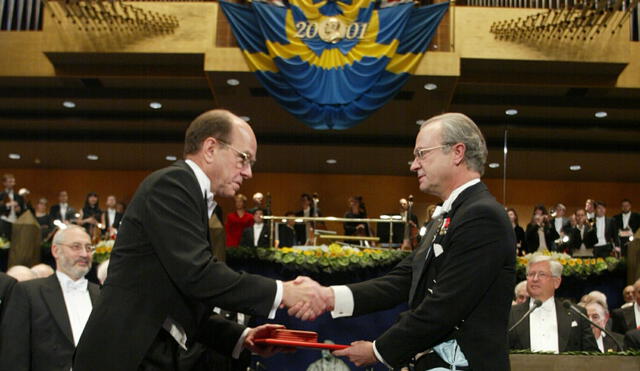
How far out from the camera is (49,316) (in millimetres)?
5367

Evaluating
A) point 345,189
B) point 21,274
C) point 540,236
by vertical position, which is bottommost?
point 21,274

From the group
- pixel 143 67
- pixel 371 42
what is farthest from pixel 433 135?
pixel 143 67

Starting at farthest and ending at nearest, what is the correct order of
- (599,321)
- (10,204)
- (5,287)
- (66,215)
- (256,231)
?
(66,215) → (10,204) → (256,231) → (599,321) → (5,287)

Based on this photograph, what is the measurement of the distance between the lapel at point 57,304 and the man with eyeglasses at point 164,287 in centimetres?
266

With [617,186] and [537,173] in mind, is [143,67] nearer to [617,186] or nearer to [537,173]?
[537,173]

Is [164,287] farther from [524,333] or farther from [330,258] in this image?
[330,258]

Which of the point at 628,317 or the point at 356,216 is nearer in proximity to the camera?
the point at 628,317

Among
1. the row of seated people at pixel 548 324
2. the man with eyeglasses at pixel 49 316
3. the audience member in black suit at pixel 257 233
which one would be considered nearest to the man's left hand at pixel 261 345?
the man with eyeglasses at pixel 49 316

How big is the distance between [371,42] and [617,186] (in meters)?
10.1

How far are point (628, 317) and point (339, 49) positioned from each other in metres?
6.23

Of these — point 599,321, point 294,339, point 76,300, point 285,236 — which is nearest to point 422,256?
point 294,339

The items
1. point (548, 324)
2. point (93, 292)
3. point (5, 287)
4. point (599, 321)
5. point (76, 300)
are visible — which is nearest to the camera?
point (5, 287)

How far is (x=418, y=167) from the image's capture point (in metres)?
3.20

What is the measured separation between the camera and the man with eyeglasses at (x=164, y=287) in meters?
2.67
